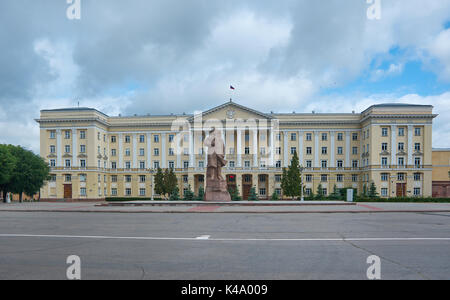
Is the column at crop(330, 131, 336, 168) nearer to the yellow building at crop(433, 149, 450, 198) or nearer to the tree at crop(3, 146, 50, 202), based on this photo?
the yellow building at crop(433, 149, 450, 198)

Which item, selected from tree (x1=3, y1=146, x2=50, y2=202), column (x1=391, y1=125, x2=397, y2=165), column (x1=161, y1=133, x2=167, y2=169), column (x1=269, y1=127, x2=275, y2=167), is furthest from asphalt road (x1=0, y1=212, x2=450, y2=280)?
column (x1=161, y1=133, x2=167, y2=169)

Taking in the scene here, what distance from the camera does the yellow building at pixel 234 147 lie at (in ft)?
191

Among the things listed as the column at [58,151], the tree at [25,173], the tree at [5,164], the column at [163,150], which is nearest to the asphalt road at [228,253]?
the tree at [5,164]

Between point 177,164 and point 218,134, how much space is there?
37094 millimetres

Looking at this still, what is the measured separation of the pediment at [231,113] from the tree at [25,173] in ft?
95.3

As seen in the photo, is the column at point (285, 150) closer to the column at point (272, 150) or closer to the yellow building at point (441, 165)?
A: the column at point (272, 150)

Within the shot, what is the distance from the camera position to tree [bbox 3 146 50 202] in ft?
147

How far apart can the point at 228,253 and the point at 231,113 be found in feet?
179

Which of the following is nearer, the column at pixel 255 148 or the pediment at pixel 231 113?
the column at pixel 255 148

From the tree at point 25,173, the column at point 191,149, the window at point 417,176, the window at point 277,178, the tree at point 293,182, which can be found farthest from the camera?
the window at point 277,178

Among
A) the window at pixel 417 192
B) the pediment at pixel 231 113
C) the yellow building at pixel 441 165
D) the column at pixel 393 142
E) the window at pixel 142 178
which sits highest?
the pediment at pixel 231 113

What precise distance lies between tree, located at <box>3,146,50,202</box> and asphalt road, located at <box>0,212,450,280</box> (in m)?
37.3

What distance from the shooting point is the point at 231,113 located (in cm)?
6256
